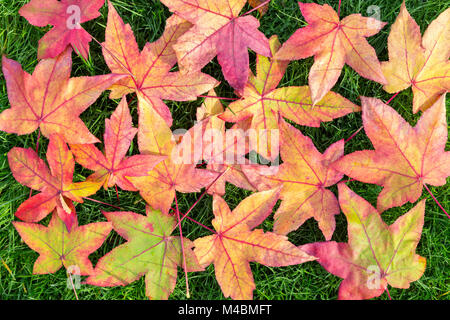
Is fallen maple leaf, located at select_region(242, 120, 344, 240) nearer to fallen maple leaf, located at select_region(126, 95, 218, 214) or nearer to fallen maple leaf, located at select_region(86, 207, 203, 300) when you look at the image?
fallen maple leaf, located at select_region(126, 95, 218, 214)

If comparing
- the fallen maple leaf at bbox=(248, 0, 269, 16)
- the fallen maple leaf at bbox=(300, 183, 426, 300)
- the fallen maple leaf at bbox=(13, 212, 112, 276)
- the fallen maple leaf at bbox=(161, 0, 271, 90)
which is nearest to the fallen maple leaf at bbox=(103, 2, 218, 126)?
the fallen maple leaf at bbox=(161, 0, 271, 90)

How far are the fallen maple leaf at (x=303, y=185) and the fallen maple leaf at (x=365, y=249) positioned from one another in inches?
2.6

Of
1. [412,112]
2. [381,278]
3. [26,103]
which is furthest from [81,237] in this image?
[412,112]

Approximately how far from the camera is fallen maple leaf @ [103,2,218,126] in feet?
3.97

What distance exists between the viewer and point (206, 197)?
139cm

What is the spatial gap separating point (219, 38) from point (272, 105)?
0.29 metres

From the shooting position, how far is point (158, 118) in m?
1.16

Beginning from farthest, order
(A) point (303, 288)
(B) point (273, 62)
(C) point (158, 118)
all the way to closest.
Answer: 1. (A) point (303, 288)
2. (B) point (273, 62)
3. (C) point (158, 118)

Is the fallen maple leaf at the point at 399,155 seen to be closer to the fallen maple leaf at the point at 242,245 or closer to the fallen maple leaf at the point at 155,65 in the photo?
the fallen maple leaf at the point at 242,245

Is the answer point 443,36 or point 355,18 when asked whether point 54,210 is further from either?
point 443,36

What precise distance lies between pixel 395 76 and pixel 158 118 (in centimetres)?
83

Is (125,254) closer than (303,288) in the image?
Yes

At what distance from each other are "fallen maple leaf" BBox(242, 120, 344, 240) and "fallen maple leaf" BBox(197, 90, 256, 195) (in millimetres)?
45

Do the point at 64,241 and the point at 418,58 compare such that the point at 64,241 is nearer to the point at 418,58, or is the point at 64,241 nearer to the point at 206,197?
the point at 206,197
